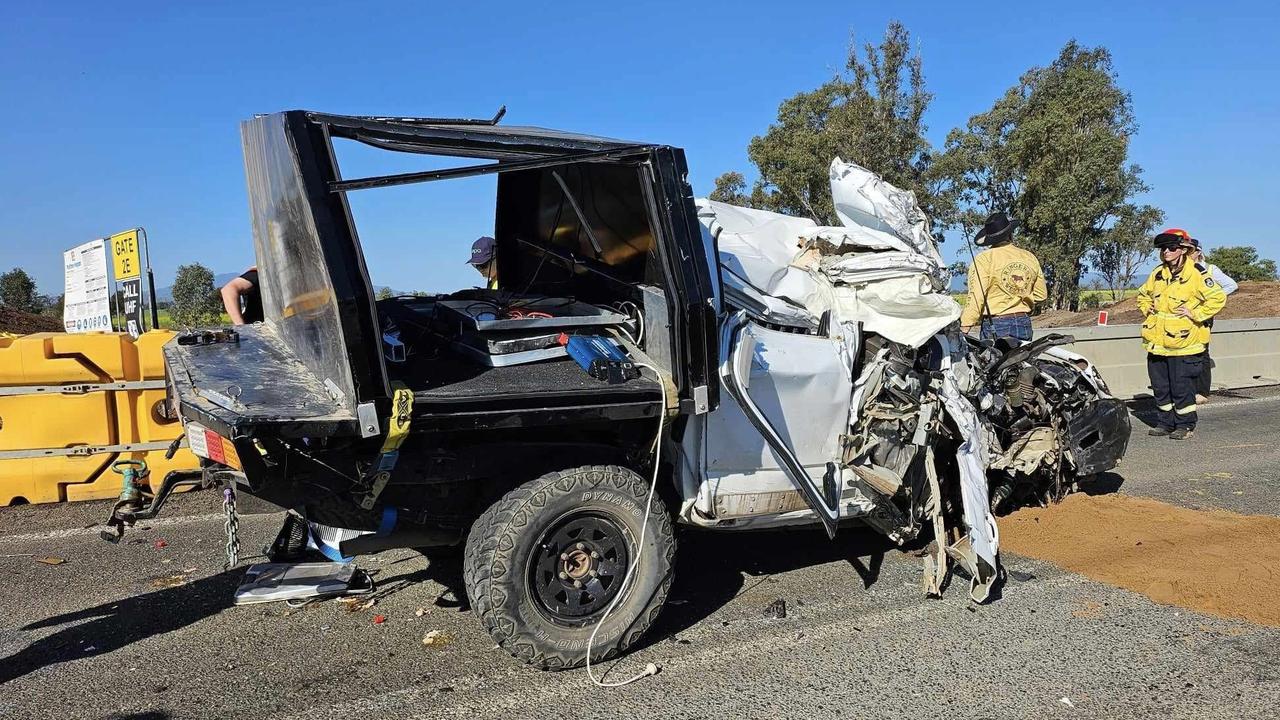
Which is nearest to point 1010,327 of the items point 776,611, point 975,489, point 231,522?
point 975,489

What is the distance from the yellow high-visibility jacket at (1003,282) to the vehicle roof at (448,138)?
4894 mm

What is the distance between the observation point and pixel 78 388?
6336 mm

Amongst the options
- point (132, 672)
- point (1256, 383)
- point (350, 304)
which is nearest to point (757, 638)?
point (350, 304)

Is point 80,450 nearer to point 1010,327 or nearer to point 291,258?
point 291,258

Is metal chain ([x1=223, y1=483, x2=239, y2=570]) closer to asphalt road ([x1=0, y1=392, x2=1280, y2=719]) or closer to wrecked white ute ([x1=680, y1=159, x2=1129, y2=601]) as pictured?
asphalt road ([x1=0, y1=392, x2=1280, y2=719])

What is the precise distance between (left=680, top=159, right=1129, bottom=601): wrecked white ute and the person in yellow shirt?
1892 millimetres

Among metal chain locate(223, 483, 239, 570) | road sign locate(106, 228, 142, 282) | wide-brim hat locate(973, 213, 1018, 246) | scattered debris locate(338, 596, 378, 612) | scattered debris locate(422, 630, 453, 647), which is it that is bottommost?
scattered debris locate(422, 630, 453, 647)

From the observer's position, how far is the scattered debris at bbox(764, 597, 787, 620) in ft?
12.9

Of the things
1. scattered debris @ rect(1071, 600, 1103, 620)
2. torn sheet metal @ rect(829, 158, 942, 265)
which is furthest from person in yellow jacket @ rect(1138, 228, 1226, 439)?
scattered debris @ rect(1071, 600, 1103, 620)

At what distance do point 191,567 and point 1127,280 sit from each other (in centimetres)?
4142

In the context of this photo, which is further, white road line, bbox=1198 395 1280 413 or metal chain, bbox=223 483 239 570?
white road line, bbox=1198 395 1280 413

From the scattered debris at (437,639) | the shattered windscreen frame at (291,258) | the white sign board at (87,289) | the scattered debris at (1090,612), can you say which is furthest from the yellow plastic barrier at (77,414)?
the scattered debris at (1090,612)

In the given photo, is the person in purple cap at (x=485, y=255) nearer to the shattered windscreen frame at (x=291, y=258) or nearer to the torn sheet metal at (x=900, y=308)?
the shattered windscreen frame at (x=291, y=258)

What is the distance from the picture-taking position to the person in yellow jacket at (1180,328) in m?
8.41
